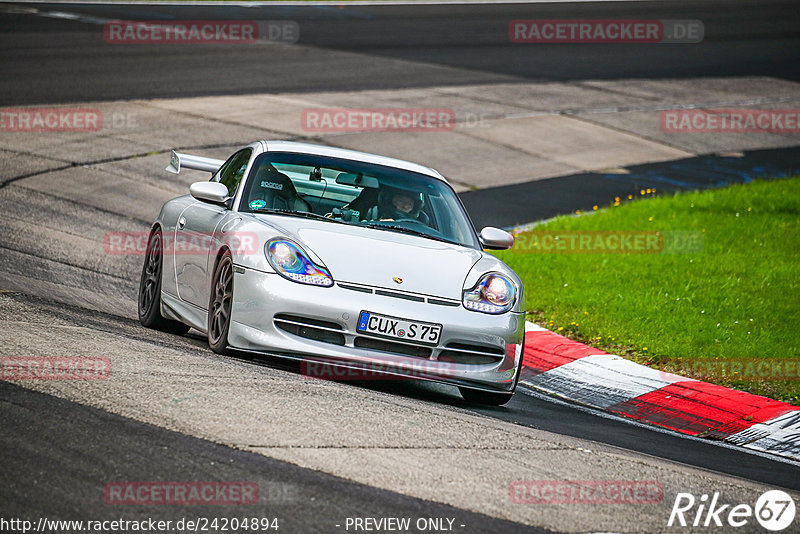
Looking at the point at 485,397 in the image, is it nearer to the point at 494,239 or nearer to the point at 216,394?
the point at 494,239

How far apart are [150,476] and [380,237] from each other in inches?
119

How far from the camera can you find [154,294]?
323 inches

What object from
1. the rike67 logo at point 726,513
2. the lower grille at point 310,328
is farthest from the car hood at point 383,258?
the rike67 logo at point 726,513

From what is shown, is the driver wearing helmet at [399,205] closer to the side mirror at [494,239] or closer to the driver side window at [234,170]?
the side mirror at [494,239]

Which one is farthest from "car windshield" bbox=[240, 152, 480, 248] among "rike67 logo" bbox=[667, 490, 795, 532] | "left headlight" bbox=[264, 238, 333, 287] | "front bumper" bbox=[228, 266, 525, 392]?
"rike67 logo" bbox=[667, 490, 795, 532]

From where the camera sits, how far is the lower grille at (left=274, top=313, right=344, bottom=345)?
644cm

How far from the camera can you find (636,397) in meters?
7.93

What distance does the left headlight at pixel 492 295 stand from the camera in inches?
266

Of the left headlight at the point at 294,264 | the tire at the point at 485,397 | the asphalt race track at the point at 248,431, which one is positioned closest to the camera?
the asphalt race track at the point at 248,431

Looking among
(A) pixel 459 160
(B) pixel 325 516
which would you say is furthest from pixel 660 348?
(A) pixel 459 160

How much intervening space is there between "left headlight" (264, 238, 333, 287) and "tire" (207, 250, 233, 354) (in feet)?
1.09

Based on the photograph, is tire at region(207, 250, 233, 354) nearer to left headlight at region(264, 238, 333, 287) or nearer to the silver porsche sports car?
the silver porsche sports car

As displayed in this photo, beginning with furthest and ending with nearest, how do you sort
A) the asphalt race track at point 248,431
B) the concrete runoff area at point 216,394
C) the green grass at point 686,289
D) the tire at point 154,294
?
the green grass at point 686,289 → the tire at point 154,294 → the concrete runoff area at point 216,394 → the asphalt race track at point 248,431

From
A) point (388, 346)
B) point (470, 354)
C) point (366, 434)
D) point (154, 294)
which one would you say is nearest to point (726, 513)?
point (366, 434)
